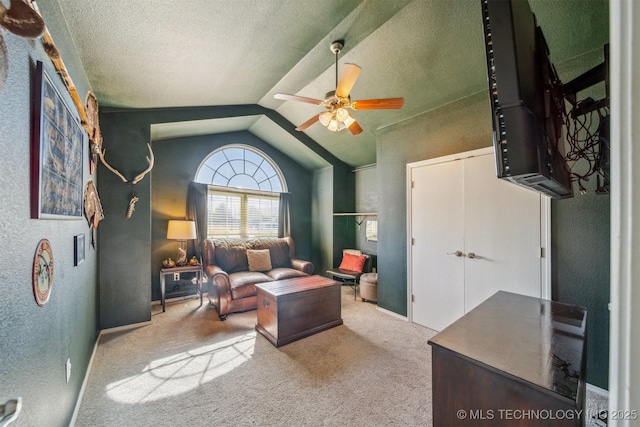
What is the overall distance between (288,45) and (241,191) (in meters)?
3.15

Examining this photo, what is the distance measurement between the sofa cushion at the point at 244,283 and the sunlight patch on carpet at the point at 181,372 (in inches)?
32.8

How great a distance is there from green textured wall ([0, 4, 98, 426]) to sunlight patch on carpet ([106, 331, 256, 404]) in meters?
0.45

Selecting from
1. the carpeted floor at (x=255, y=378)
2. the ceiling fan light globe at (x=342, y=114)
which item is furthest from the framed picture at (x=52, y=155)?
the ceiling fan light globe at (x=342, y=114)

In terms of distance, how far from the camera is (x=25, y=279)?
107cm

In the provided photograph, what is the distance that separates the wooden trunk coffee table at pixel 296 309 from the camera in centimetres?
278

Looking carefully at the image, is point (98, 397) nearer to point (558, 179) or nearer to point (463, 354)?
point (463, 354)

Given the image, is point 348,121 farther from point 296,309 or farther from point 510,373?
point 510,373

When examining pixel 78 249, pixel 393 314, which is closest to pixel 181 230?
pixel 78 249

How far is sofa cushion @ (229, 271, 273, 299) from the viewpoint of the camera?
11.8 ft

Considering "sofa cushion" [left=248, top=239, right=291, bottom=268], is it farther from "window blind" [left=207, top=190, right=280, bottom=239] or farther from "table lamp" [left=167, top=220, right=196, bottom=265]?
"table lamp" [left=167, top=220, right=196, bottom=265]

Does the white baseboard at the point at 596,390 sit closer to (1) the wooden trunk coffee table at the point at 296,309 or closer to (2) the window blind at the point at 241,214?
(1) the wooden trunk coffee table at the point at 296,309

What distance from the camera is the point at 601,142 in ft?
4.40

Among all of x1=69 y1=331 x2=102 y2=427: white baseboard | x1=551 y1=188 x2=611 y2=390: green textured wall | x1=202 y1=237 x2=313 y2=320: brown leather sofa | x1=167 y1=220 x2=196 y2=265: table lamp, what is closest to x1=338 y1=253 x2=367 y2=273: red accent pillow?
x1=202 y1=237 x2=313 y2=320: brown leather sofa

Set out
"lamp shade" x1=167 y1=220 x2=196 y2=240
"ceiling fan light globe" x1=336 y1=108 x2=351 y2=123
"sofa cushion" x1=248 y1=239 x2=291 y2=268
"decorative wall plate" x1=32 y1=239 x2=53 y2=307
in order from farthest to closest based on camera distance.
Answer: "sofa cushion" x1=248 y1=239 x2=291 y2=268
"lamp shade" x1=167 y1=220 x2=196 y2=240
"ceiling fan light globe" x1=336 y1=108 x2=351 y2=123
"decorative wall plate" x1=32 y1=239 x2=53 y2=307
